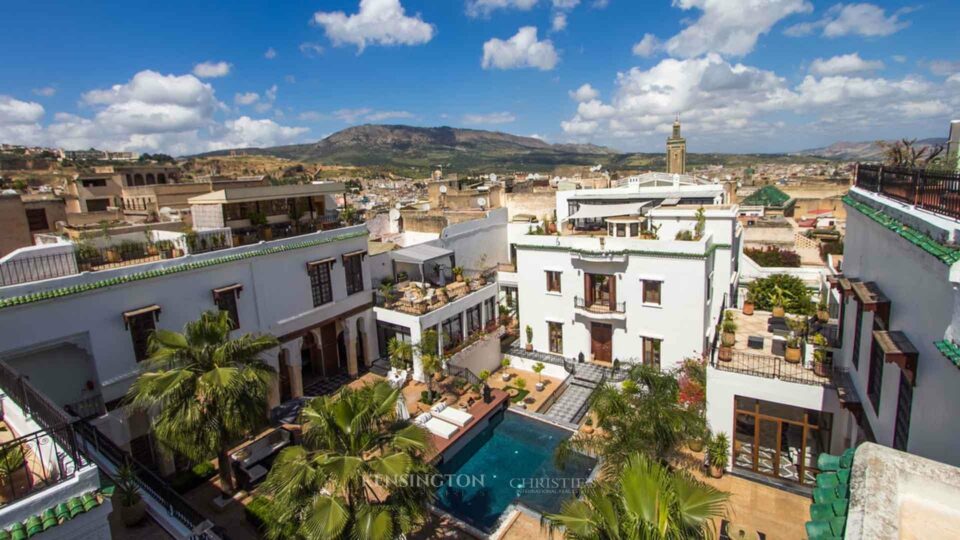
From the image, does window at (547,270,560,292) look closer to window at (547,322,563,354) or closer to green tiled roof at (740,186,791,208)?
window at (547,322,563,354)

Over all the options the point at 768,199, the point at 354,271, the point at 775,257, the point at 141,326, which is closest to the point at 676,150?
the point at 768,199

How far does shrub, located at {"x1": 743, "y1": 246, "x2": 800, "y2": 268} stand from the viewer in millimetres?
32250

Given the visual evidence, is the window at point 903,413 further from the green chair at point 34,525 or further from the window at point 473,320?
the window at point 473,320

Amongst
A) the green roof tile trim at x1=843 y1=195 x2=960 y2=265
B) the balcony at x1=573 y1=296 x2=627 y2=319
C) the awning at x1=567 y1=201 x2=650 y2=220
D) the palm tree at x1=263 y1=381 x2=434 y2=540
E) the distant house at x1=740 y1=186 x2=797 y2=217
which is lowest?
the balcony at x1=573 y1=296 x2=627 y2=319

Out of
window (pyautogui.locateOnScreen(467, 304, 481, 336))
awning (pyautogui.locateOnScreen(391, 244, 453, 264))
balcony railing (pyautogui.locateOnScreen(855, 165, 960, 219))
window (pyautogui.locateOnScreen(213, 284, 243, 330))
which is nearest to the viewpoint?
balcony railing (pyautogui.locateOnScreen(855, 165, 960, 219))

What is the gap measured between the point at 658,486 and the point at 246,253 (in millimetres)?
17039

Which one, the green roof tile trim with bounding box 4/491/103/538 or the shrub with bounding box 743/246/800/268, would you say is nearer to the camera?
the green roof tile trim with bounding box 4/491/103/538

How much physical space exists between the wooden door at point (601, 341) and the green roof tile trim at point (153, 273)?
13489mm

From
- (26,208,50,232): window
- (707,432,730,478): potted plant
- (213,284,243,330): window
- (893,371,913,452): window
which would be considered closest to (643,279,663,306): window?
(707,432,730,478): potted plant

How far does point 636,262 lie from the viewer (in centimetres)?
2227

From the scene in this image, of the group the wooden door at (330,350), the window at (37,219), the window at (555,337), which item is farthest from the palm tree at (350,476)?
the window at (37,219)

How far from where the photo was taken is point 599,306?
2366 centimetres

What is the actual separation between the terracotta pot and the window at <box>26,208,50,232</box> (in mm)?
18949

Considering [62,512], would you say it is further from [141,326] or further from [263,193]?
[263,193]
